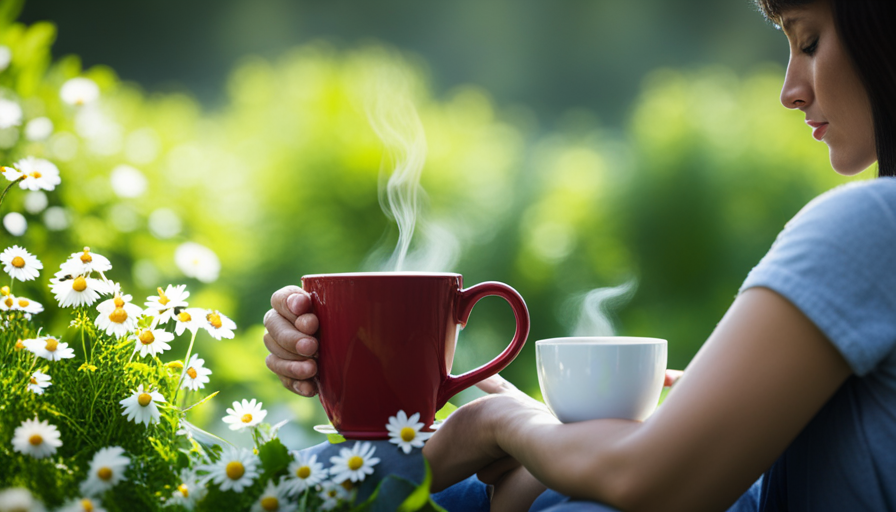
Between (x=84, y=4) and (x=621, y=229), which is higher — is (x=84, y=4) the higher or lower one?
the higher one

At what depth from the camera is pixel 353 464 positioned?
0.52 m

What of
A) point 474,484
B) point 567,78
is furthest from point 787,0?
point 567,78

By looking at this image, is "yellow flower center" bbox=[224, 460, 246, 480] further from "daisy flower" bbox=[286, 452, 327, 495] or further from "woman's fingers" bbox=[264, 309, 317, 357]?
"woman's fingers" bbox=[264, 309, 317, 357]

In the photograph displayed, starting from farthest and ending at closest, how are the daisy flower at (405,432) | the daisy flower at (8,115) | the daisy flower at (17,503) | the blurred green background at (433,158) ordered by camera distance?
the blurred green background at (433,158) < the daisy flower at (8,115) < the daisy flower at (405,432) < the daisy flower at (17,503)

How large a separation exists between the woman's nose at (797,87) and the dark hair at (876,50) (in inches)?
2.9

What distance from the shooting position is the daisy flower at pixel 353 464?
0.51 meters

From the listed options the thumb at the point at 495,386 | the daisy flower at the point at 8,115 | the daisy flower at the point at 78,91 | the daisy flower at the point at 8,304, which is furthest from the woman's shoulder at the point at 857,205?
the daisy flower at the point at 78,91

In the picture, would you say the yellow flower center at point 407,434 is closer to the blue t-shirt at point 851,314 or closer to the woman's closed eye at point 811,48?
the blue t-shirt at point 851,314

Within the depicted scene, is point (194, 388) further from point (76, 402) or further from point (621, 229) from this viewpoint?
point (621, 229)

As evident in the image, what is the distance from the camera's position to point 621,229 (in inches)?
94.6

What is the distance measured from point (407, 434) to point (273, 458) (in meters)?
0.13

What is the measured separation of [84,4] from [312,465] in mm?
2773

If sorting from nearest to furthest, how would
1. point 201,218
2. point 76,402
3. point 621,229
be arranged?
point 76,402, point 201,218, point 621,229

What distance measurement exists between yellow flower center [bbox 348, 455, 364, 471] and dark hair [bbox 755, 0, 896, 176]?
21.6 inches
